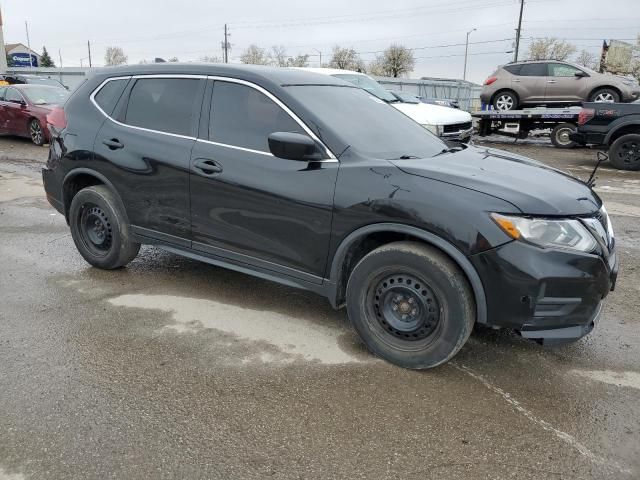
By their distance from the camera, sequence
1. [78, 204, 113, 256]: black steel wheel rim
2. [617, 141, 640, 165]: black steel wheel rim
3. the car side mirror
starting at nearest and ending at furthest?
the car side mirror
[78, 204, 113, 256]: black steel wheel rim
[617, 141, 640, 165]: black steel wheel rim

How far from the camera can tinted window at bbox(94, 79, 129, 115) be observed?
4.64m

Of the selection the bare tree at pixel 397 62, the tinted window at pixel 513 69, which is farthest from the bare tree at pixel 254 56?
the tinted window at pixel 513 69

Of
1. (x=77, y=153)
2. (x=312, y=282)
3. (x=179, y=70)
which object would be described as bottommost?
(x=312, y=282)

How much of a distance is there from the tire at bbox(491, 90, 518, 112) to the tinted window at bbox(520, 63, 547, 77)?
0.68 meters

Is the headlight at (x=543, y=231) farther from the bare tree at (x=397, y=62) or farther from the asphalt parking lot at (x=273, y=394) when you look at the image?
the bare tree at (x=397, y=62)

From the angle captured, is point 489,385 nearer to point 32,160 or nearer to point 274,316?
point 274,316

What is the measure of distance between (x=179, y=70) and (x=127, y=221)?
1313mm

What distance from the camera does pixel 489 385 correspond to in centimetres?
322

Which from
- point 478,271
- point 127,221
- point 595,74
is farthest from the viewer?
point 595,74

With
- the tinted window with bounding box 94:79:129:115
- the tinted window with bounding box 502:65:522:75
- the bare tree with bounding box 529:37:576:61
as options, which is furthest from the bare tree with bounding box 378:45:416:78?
the tinted window with bounding box 94:79:129:115

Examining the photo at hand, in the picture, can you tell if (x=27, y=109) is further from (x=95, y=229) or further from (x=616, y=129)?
(x=616, y=129)

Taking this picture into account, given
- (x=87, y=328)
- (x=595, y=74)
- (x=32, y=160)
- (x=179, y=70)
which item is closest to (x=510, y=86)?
(x=595, y=74)

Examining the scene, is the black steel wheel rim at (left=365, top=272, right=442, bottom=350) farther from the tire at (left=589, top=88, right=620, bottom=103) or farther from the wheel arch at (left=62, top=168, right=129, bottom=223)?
the tire at (left=589, top=88, right=620, bottom=103)

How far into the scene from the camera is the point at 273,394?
3.09 meters
